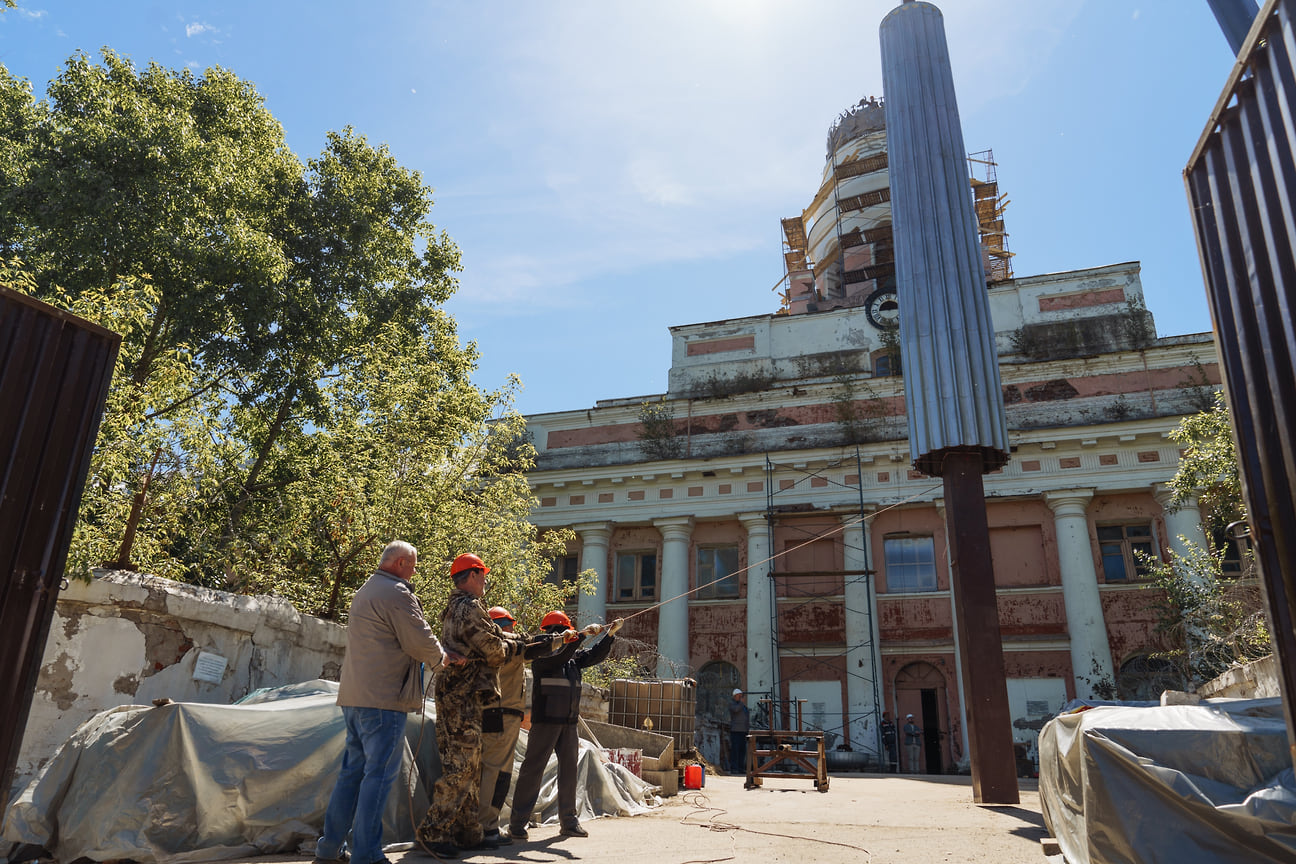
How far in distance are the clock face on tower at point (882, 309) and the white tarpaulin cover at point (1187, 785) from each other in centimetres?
2247

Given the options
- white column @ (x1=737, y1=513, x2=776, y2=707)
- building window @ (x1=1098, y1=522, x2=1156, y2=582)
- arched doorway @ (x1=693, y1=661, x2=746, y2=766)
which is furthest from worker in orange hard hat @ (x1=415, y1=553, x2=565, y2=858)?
building window @ (x1=1098, y1=522, x2=1156, y2=582)

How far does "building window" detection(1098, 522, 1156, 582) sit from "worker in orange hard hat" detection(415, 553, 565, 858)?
1992cm

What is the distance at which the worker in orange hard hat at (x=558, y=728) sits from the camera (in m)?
5.93

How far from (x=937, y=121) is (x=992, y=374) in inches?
143

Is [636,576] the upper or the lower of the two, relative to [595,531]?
lower

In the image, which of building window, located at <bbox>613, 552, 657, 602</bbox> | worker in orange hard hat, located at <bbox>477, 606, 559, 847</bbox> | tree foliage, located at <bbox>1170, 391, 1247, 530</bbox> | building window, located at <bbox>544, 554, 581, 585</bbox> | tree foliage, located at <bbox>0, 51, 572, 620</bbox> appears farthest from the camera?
building window, located at <bbox>544, 554, 581, 585</bbox>

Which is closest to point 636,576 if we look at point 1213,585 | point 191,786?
point 1213,585

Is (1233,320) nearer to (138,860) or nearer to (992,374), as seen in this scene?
(138,860)

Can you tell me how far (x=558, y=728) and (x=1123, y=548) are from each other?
19.5 metres

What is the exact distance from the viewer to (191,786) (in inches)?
174

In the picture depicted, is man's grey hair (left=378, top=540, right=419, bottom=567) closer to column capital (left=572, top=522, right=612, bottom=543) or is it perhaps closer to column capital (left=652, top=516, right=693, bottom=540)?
column capital (left=652, top=516, right=693, bottom=540)

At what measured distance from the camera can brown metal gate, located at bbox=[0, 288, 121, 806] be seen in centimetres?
316

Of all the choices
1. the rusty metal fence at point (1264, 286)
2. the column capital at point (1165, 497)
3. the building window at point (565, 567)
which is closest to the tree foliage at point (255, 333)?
the rusty metal fence at point (1264, 286)

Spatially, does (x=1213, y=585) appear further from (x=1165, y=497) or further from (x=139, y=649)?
(x=139, y=649)
